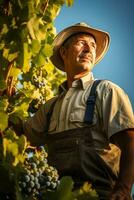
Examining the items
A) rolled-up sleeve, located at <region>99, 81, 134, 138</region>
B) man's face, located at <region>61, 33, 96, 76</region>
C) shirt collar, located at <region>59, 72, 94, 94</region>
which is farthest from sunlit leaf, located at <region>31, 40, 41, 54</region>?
man's face, located at <region>61, 33, 96, 76</region>

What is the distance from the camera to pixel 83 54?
3809 millimetres

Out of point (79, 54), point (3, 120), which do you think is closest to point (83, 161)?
point (3, 120)

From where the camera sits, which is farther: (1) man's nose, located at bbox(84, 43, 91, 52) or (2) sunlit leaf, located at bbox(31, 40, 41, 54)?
(1) man's nose, located at bbox(84, 43, 91, 52)

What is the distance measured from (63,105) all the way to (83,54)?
0.55 meters

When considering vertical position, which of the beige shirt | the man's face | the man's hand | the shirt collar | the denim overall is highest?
the man's face

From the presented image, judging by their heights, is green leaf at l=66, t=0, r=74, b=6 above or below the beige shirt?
above

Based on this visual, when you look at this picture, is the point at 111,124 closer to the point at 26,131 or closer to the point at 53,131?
the point at 53,131

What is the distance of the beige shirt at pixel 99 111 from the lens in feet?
10.2

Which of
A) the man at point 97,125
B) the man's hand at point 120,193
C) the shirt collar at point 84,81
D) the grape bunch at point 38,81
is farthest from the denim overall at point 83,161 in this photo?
the grape bunch at point 38,81

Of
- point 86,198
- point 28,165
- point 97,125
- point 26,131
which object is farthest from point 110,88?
point 86,198

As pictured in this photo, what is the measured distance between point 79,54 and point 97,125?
0.83m

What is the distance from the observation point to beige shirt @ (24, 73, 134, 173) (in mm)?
3096

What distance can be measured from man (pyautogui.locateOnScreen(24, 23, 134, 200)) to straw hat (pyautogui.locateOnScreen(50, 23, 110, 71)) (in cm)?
16

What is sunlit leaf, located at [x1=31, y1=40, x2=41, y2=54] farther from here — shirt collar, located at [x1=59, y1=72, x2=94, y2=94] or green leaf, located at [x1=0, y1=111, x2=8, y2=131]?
shirt collar, located at [x1=59, y1=72, x2=94, y2=94]
